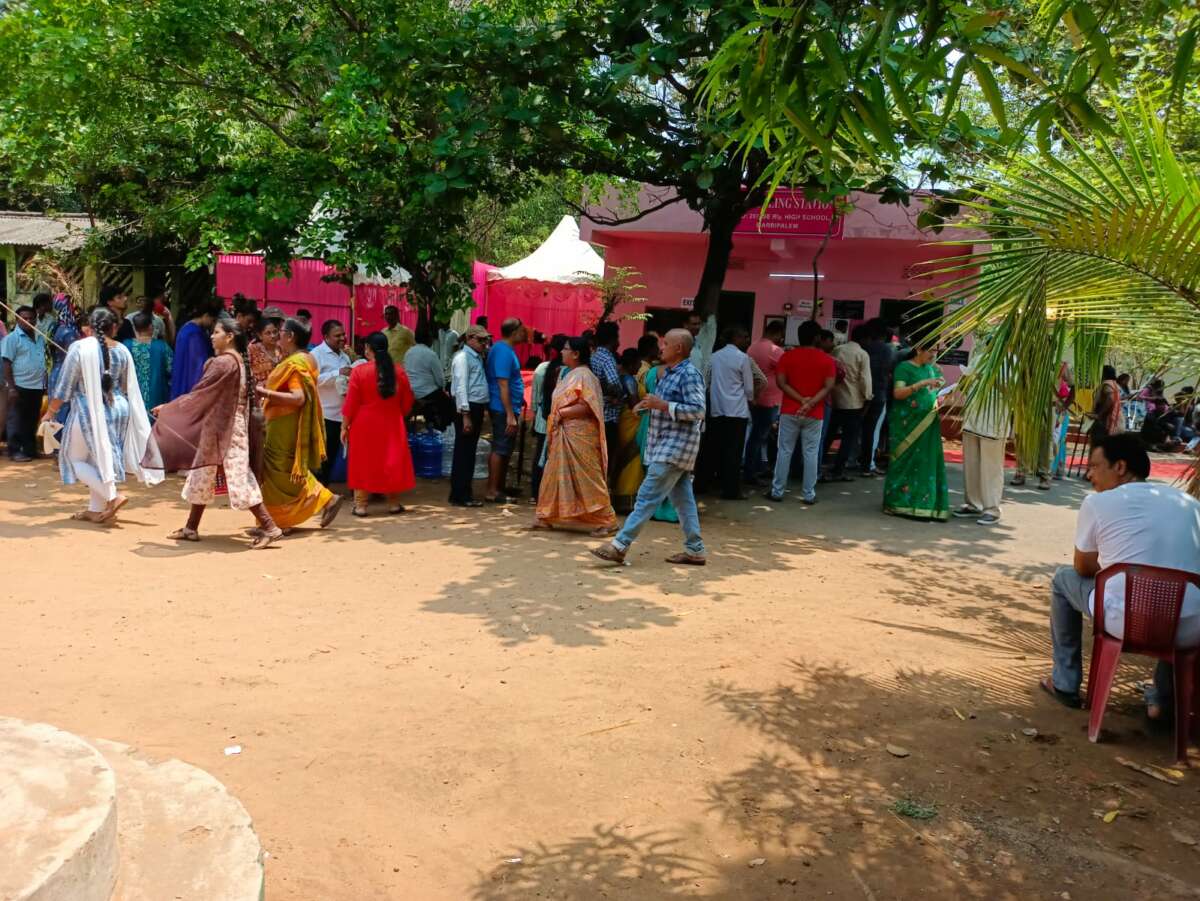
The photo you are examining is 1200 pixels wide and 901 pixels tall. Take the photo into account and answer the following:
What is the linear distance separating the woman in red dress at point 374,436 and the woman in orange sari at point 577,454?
1.34 meters

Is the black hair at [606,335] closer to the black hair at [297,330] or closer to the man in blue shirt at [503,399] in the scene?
the man in blue shirt at [503,399]

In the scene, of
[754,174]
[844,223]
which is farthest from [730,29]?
[844,223]

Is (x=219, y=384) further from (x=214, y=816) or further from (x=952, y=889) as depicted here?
(x=952, y=889)

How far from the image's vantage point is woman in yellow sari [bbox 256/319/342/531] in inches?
293

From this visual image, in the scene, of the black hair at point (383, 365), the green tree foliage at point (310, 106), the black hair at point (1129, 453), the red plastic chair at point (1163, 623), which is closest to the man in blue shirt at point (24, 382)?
the green tree foliage at point (310, 106)

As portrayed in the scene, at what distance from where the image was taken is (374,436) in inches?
331

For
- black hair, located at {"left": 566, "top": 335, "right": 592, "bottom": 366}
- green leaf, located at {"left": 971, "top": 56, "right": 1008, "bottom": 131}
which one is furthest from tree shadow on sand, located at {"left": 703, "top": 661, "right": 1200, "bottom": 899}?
black hair, located at {"left": 566, "top": 335, "right": 592, "bottom": 366}

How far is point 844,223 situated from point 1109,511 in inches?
384

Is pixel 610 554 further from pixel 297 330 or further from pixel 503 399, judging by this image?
pixel 297 330

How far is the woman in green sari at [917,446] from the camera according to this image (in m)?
8.95

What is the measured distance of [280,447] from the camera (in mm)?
7508

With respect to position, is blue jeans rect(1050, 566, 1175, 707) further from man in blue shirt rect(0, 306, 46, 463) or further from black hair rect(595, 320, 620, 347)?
man in blue shirt rect(0, 306, 46, 463)

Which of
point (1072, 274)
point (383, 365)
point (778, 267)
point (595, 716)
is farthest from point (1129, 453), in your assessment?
point (778, 267)

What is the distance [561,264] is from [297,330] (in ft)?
31.0
